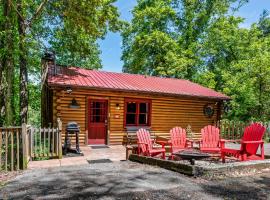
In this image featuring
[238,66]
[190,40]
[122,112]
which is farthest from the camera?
[190,40]

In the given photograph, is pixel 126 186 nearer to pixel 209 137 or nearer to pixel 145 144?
pixel 145 144

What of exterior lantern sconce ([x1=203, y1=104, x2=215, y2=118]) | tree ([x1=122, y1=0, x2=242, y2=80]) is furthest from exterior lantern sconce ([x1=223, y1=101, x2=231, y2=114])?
exterior lantern sconce ([x1=203, y1=104, x2=215, y2=118])

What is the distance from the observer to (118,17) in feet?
47.5

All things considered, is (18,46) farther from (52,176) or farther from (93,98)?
(52,176)

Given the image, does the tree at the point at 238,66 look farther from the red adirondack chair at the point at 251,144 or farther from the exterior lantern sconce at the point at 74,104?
the exterior lantern sconce at the point at 74,104

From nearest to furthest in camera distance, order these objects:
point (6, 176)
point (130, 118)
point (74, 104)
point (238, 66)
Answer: point (6, 176)
point (74, 104)
point (130, 118)
point (238, 66)

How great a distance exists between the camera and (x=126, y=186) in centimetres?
515

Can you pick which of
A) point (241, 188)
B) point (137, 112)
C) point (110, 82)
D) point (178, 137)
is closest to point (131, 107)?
point (137, 112)

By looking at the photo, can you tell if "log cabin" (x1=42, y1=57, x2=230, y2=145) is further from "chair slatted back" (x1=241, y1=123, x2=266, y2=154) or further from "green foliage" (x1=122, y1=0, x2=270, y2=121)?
"green foliage" (x1=122, y1=0, x2=270, y2=121)

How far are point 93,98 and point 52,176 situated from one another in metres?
5.96

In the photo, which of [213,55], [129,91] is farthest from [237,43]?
[129,91]

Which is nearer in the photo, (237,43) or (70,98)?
(70,98)

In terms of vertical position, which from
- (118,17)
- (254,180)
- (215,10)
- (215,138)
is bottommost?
(254,180)

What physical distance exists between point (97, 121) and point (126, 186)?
279 inches
